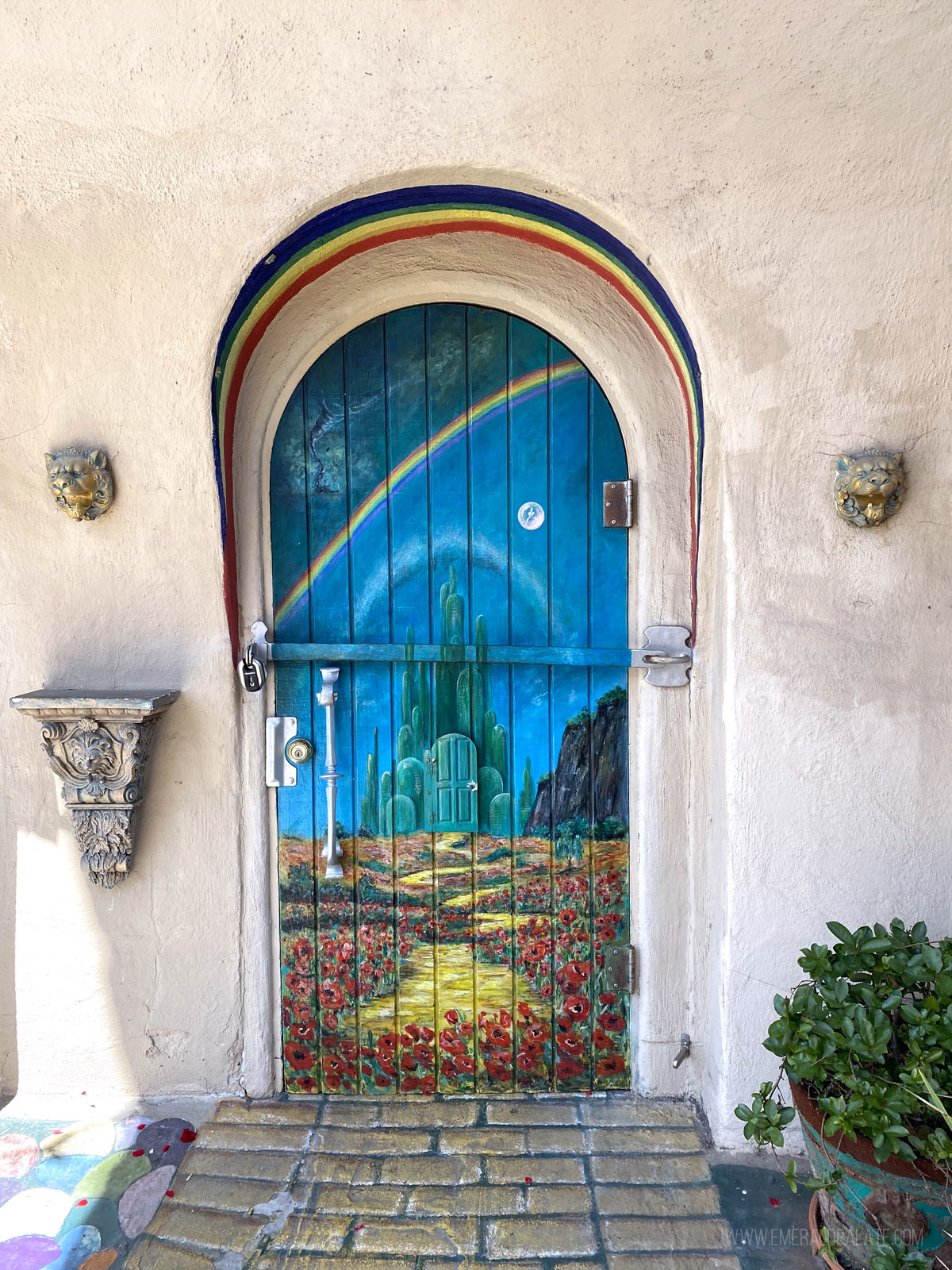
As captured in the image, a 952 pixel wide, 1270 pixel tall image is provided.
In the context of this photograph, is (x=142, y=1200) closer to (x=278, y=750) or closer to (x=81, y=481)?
(x=278, y=750)

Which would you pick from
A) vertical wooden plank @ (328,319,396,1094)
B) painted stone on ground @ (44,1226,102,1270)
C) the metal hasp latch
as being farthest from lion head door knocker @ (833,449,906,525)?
painted stone on ground @ (44,1226,102,1270)

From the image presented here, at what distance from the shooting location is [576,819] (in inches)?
94.8

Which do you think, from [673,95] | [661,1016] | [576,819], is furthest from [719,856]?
[673,95]

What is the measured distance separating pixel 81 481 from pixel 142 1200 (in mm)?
1826

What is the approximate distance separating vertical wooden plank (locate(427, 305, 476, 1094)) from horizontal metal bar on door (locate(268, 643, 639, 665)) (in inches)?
1.3

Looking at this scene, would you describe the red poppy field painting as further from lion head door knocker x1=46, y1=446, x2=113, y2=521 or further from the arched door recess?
lion head door knocker x1=46, y1=446, x2=113, y2=521

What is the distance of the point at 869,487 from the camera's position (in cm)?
196

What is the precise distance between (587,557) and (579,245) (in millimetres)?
851

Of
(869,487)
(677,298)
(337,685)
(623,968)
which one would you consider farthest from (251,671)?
(869,487)

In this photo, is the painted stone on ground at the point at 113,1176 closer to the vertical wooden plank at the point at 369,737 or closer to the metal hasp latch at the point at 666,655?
the vertical wooden plank at the point at 369,737

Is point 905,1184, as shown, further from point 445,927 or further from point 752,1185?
point 445,927

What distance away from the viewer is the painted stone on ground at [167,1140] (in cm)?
220

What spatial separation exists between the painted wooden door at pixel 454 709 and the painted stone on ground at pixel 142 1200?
419 mm

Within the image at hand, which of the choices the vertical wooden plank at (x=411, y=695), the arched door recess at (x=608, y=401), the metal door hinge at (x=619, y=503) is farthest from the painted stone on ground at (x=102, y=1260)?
the metal door hinge at (x=619, y=503)
